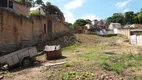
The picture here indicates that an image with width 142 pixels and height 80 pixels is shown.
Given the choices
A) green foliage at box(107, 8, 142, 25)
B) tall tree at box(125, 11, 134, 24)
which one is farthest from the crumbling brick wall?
tall tree at box(125, 11, 134, 24)

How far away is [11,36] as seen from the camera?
1450 cm

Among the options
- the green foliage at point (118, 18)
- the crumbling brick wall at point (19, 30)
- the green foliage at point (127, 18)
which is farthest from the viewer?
the green foliage at point (118, 18)

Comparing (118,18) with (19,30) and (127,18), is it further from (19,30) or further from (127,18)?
(19,30)

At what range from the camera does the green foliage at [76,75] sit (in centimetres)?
841

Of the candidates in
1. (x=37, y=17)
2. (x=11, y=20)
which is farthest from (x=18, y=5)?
(x=11, y=20)

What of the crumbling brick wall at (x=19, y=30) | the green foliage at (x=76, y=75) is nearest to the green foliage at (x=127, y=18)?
the crumbling brick wall at (x=19, y=30)

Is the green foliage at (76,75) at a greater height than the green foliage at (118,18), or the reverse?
the green foliage at (118,18)

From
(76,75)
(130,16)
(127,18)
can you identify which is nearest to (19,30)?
(76,75)

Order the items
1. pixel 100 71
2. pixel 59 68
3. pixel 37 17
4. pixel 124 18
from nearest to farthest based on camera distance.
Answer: pixel 100 71 < pixel 59 68 < pixel 37 17 < pixel 124 18

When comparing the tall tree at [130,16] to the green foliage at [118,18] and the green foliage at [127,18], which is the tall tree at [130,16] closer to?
the green foliage at [127,18]

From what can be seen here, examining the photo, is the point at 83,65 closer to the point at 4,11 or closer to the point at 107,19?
the point at 4,11

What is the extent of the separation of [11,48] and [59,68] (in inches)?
224

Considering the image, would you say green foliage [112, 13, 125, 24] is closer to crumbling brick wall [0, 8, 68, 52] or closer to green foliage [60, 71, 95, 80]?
crumbling brick wall [0, 8, 68, 52]

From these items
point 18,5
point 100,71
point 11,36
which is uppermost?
point 18,5
